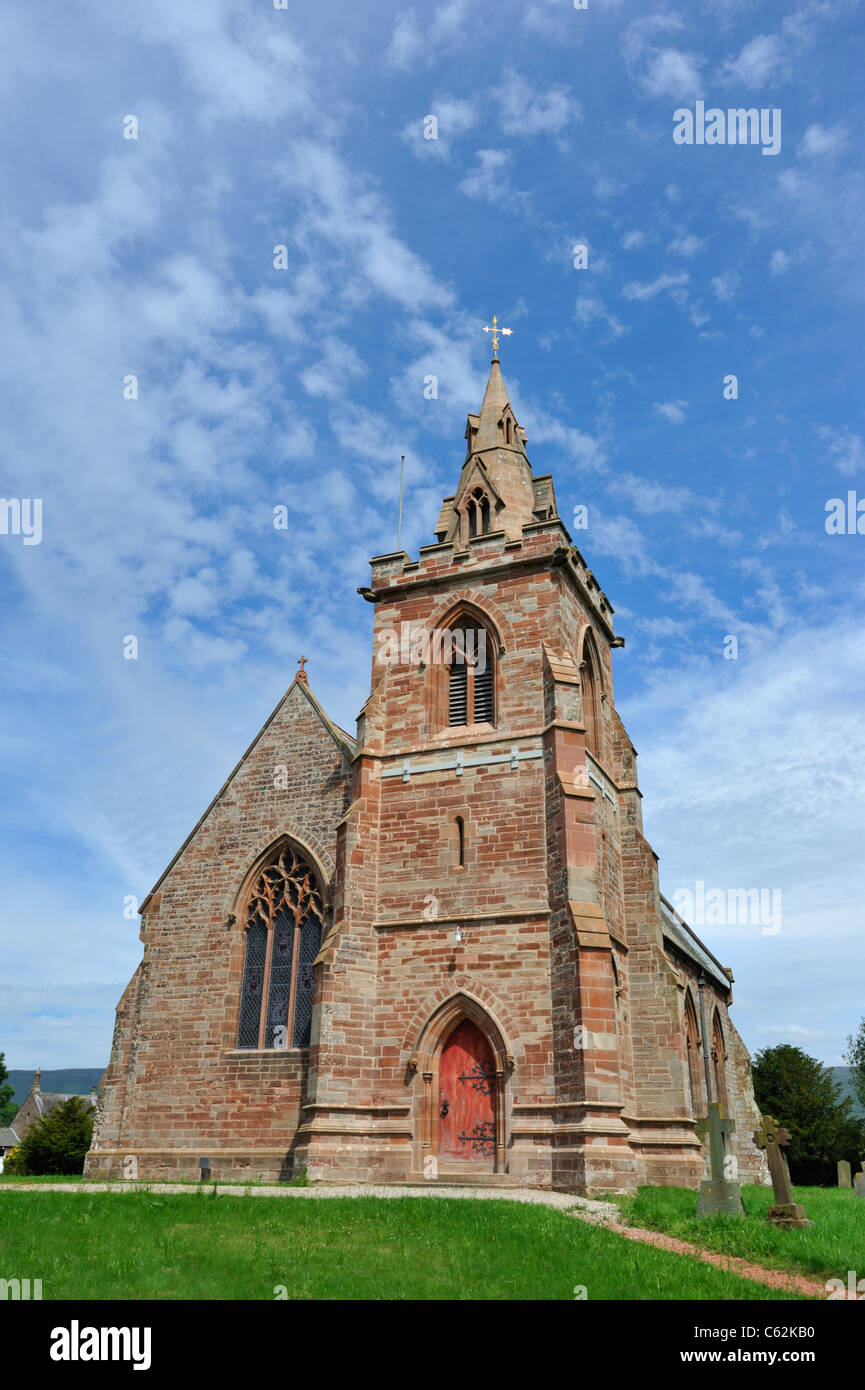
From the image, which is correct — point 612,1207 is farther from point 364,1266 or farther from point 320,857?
point 320,857

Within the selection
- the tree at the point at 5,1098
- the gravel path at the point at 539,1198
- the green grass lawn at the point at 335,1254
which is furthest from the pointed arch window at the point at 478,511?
the tree at the point at 5,1098

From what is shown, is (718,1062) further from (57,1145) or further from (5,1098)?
(5,1098)

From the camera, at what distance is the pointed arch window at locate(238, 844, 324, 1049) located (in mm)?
22250

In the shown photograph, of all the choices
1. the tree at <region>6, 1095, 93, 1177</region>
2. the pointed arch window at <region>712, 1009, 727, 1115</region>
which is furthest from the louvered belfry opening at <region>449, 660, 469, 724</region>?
the tree at <region>6, 1095, 93, 1177</region>

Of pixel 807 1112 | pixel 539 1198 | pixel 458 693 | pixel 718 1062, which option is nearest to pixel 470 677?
pixel 458 693

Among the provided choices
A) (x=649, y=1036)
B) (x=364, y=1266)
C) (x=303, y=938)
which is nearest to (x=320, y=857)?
(x=303, y=938)

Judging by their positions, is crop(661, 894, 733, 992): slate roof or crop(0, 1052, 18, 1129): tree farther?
crop(0, 1052, 18, 1129): tree

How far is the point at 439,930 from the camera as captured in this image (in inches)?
817

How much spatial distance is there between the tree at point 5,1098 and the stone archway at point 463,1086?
63260 millimetres

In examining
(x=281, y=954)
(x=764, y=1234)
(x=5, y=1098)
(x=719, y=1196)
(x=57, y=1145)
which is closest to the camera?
(x=764, y=1234)

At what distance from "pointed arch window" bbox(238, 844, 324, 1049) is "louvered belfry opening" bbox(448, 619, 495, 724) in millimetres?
5052

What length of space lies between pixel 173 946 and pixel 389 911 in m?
5.98

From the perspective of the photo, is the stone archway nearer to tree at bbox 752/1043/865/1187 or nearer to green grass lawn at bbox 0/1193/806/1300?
green grass lawn at bbox 0/1193/806/1300

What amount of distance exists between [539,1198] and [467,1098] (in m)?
4.23
